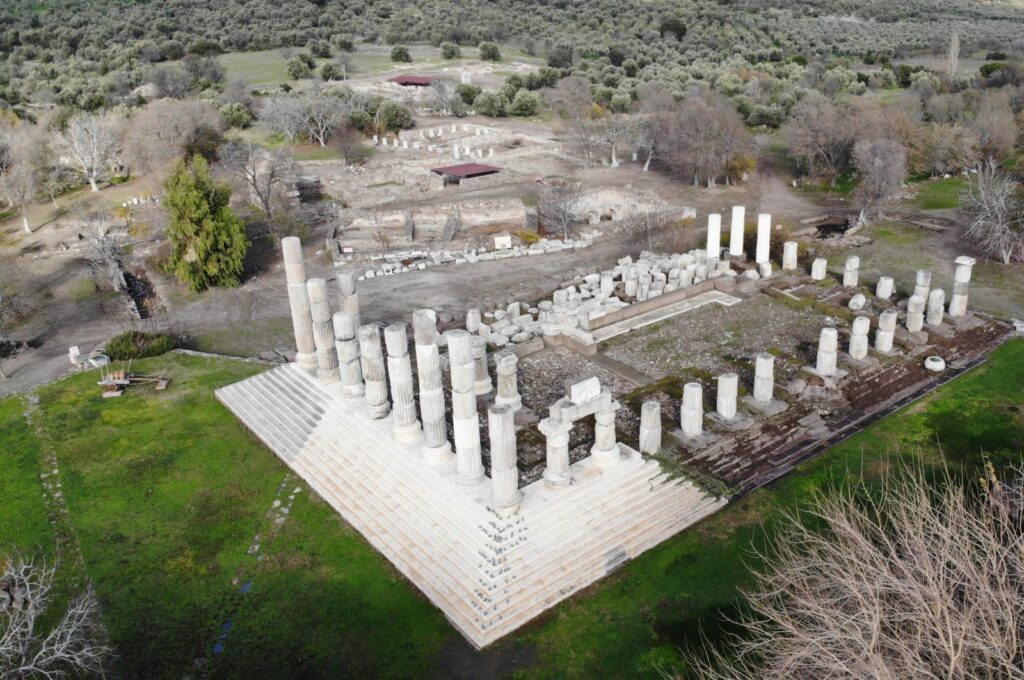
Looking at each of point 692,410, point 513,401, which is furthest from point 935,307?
point 513,401

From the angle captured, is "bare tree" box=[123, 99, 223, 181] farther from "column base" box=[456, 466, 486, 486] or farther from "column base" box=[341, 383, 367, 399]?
"column base" box=[456, 466, 486, 486]

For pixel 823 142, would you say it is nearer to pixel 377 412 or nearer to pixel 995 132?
pixel 995 132

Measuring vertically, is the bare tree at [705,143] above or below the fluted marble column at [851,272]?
above

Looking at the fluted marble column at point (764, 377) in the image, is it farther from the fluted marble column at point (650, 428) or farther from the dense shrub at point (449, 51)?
the dense shrub at point (449, 51)

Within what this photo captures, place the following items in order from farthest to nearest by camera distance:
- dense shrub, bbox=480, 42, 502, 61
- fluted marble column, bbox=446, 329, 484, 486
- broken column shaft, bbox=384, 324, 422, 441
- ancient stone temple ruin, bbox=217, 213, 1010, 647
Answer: dense shrub, bbox=480, 42, 502, 61, broken column shaft, bbox=384, 324, 422, 441, fluted marble column, bbox=446, 329, 484, 486, ancient stone temple ruin, bbox=217, 213, 1010, 647

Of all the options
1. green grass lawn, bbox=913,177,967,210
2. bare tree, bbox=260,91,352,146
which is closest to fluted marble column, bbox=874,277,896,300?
green grass lawn, bbox=913,177,967,210

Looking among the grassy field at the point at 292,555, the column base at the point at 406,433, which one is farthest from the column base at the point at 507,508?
the column base at the point at 406,433

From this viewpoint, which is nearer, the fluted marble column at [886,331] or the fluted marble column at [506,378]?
the fluted marble column at [506,378]
